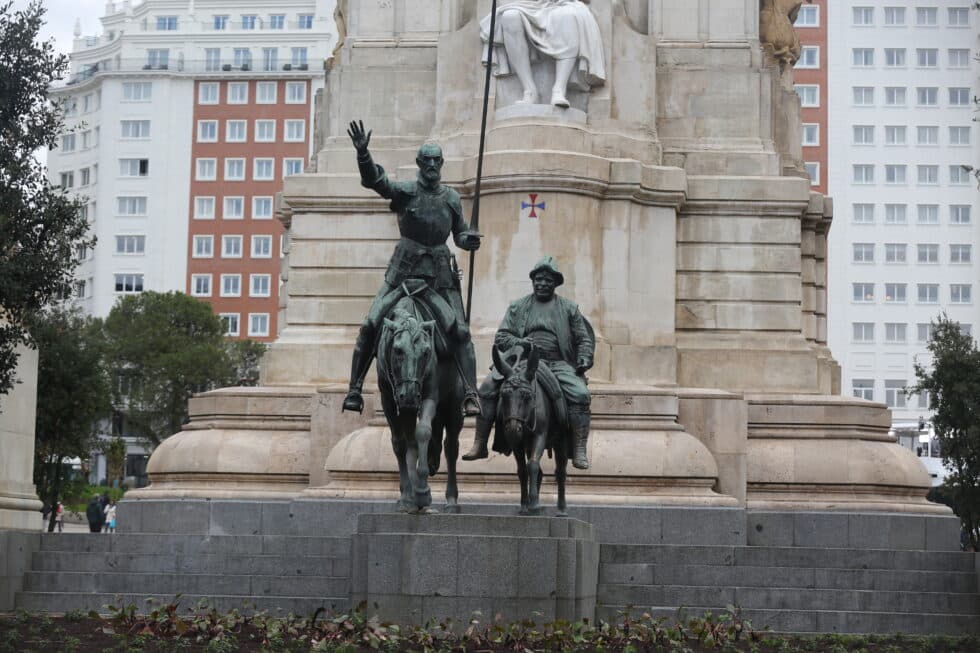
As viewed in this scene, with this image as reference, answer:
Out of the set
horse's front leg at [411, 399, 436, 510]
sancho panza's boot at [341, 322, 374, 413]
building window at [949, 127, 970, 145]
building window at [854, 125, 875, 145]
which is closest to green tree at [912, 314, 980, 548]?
sancho panza's boot at [341, 322, 374, 413]

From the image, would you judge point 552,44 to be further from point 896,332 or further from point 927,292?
point 927,292

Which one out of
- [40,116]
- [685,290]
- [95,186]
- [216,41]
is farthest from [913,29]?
[40,116]

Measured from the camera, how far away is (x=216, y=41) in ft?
396

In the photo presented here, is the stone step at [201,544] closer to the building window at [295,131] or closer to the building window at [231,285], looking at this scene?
the building window at [295,131]

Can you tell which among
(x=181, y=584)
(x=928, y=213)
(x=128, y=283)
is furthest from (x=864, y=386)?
(x=181, y=584)

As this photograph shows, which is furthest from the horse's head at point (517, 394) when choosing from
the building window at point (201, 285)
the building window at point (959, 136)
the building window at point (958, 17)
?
the building window at point (201, 285)

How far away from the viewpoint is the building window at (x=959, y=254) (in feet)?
351

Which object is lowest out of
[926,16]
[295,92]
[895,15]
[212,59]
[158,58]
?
[295,92]

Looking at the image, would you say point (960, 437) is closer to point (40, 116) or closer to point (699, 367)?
point (699, 367)

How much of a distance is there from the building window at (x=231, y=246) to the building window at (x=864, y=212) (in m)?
36.8

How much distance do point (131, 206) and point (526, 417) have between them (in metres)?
100

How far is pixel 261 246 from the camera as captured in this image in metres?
113

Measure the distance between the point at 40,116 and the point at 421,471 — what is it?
8.51m

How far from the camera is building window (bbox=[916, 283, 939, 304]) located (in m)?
107
